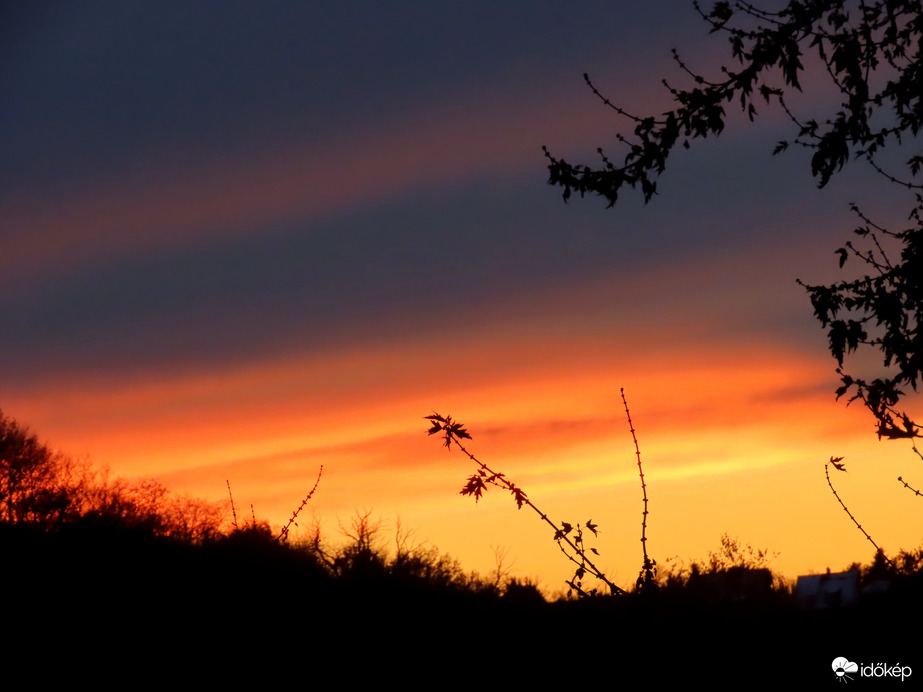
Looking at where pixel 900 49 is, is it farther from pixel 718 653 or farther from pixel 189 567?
pixel 189 567

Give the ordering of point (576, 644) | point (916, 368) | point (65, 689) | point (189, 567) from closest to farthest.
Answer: point (65, 689) → point (576, 644) → point (916, 368) → point (189, 567)

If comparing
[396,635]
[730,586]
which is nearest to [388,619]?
[396,635]

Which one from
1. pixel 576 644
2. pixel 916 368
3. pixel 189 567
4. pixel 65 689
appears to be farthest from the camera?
pixel 189 567

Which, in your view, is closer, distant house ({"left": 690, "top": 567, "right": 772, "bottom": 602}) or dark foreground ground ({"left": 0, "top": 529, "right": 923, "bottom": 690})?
dark foreground ground ({"left": 0, "top": 529, "right": 923, "bottom": 690})

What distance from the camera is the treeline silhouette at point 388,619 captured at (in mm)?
6352

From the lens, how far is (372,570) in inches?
356

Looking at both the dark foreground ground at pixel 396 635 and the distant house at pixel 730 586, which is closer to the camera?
the dark foreground ground at pixel 396 635

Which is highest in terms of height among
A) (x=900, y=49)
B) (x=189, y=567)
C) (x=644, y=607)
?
(x=900, y=49)

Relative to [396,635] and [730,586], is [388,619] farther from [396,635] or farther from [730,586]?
[730,586]

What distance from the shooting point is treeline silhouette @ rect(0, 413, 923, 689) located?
6352 mm

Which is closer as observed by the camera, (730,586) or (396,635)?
(396,635)

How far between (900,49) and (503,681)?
22.8ft

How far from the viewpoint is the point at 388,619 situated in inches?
291

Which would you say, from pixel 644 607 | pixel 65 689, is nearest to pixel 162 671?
pixel 65 689
